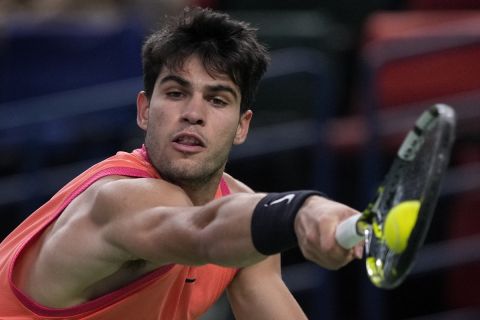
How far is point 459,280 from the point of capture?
7.20m

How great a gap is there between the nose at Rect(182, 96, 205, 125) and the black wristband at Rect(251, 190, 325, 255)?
0.78 metres

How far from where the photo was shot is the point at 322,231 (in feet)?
10.4

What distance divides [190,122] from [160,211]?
0.49 metres

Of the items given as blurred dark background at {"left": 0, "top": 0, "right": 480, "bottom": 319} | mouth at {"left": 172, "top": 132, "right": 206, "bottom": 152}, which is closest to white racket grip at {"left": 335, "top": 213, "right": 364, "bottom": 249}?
mouth at {"left": 172, "top": 132, "right": 206, "bottom": 152}

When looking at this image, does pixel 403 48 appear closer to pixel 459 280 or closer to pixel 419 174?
pixel 459 280

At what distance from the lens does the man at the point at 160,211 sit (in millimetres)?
3736

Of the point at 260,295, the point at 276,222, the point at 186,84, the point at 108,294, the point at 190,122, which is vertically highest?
the point at 186,84

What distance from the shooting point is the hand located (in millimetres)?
3180

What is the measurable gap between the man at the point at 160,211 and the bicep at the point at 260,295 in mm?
86

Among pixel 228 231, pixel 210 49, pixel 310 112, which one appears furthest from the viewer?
pixel 310 112

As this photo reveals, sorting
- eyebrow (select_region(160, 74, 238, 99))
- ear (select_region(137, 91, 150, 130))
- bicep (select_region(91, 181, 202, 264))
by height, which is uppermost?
eyebrow (select_region(160, 74, 238, 99))

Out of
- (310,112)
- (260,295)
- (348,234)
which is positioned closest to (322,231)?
(348,234)

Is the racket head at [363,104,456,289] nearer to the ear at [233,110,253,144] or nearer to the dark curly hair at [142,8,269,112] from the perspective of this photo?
the dark curly hair at [142,8,269,112]

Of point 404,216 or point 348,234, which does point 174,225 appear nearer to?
point 348,234
